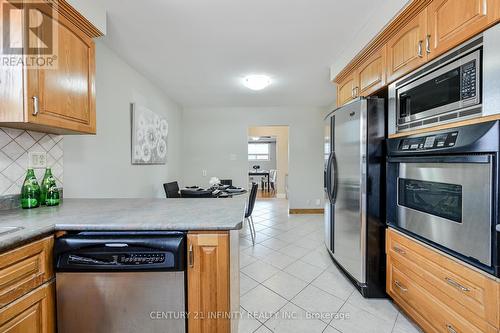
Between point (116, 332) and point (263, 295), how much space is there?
3.97 ft

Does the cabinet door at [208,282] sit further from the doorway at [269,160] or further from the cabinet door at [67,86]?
the doorway at [269,160]

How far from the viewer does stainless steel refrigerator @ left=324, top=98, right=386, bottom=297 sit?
184 centimetres

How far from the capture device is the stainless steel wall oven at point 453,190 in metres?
1.04

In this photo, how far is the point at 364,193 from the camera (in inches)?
73.6

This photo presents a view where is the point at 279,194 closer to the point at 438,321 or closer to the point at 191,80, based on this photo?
the point at 191,80

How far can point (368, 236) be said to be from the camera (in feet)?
6.18

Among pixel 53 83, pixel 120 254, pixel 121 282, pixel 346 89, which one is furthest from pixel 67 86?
pixel 346 89

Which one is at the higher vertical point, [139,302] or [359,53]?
Result: [359,53]

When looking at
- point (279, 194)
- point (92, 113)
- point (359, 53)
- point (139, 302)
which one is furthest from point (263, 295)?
point (279, 194)

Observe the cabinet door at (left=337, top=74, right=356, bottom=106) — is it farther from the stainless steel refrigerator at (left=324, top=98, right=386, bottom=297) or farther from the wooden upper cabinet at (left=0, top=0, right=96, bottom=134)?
the wooden upper cabinet at (left=0, top=0, right=96, bottom=134)

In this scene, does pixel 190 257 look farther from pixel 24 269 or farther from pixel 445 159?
pixel 445 159

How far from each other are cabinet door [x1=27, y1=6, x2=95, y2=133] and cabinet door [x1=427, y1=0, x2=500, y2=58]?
2314 millimetres

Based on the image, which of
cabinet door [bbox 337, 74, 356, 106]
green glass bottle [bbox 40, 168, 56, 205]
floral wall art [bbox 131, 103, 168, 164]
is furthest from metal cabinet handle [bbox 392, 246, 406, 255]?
floral wall art [bbox 131, 103, 168, 164]

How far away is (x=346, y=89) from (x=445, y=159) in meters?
1.51
